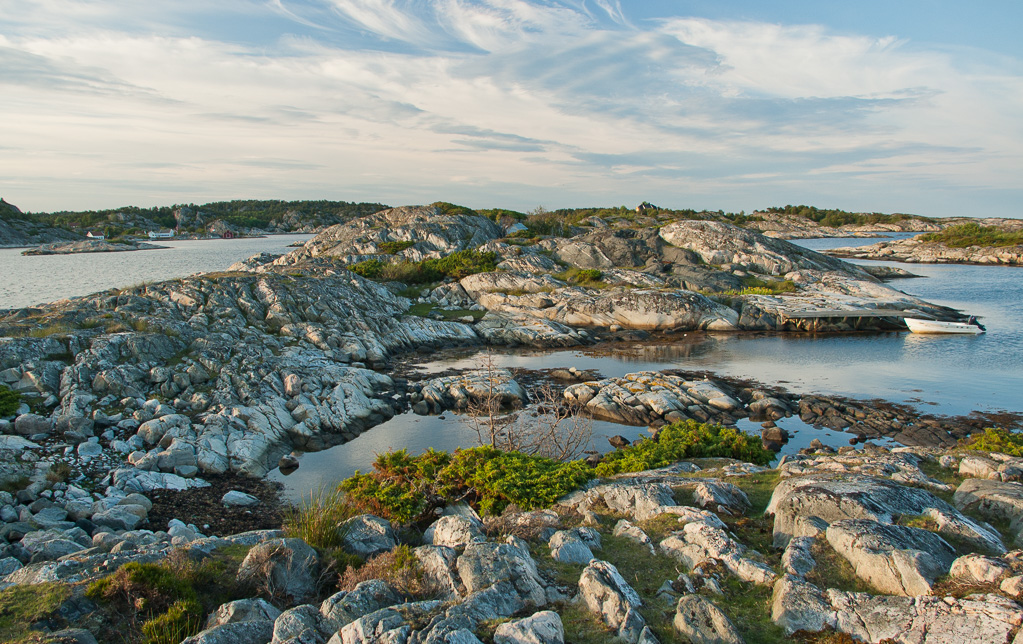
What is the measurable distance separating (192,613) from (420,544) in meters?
3.64

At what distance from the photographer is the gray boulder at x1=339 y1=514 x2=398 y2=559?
9031 mm

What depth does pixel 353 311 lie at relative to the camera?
38562mm

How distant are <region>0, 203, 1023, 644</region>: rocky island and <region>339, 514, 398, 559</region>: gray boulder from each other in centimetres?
4

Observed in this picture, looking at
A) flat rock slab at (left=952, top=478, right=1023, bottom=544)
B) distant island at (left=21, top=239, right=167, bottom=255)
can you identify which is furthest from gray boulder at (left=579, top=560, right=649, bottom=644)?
distant island at (left=21, top=239, right=167, bottom=255)

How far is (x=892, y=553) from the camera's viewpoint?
22.9ft

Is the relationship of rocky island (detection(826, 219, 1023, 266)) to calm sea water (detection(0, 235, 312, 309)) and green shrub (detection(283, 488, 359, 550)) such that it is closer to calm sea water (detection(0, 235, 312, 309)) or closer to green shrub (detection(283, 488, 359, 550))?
calm sea water (detection(0, 235, 312, 309))

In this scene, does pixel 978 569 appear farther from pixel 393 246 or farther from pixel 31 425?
A: pixel 393 246

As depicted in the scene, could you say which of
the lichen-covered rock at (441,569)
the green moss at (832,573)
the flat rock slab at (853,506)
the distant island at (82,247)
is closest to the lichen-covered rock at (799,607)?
the green moss at (832,573)

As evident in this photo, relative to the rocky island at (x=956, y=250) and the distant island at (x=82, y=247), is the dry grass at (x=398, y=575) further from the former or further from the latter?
the distant island at (x=82, y=247)

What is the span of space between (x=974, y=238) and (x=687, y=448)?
115 metres

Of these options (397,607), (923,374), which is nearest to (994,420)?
(923,374)

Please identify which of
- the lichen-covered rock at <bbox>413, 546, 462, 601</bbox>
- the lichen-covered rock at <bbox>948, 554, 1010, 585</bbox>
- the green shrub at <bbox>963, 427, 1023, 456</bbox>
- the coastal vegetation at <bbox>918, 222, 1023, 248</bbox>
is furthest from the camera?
the coastal vegetation at <bbox>918, 222, 1023, 248</bbox>

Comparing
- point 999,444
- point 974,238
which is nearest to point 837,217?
point 974,238

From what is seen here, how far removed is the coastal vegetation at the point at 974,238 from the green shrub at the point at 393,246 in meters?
97.4
